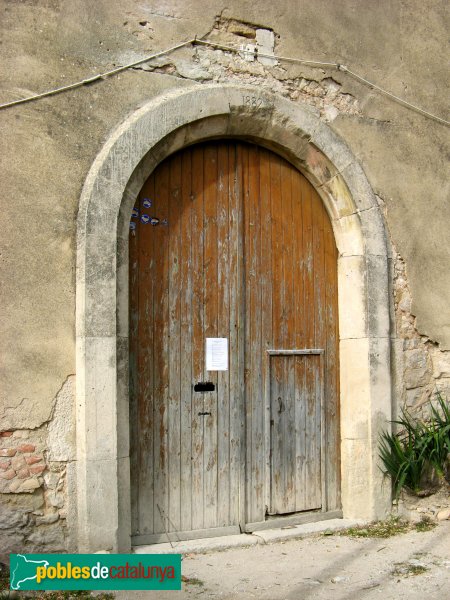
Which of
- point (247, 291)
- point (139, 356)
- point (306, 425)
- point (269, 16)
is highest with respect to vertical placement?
point (269, 16)

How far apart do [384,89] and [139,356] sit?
2.84 m

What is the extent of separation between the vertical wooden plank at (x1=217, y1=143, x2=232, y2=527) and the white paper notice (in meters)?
0.04

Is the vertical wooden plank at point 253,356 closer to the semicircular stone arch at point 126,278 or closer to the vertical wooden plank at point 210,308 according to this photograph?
the vertical wooden plank at point 210,308

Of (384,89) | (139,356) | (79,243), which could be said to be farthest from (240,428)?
(384,89)

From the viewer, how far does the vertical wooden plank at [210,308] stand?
461 cm

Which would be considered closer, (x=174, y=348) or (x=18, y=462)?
(x=18, y=462)

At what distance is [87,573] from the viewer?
3.74 m

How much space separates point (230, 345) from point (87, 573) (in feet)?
5.72

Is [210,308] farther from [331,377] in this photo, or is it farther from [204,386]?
[331,377]

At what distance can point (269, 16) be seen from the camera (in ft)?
16.1

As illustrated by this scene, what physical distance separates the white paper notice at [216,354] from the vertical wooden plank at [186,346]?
0.45 ft

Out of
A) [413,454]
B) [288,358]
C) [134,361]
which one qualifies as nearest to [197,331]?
[134,361]

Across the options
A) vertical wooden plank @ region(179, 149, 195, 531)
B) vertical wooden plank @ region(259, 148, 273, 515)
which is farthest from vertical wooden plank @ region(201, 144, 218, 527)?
vertical wooden plank @ region(259, 148, 273, 515)

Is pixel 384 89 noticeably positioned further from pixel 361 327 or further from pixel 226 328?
pixel 226 328
